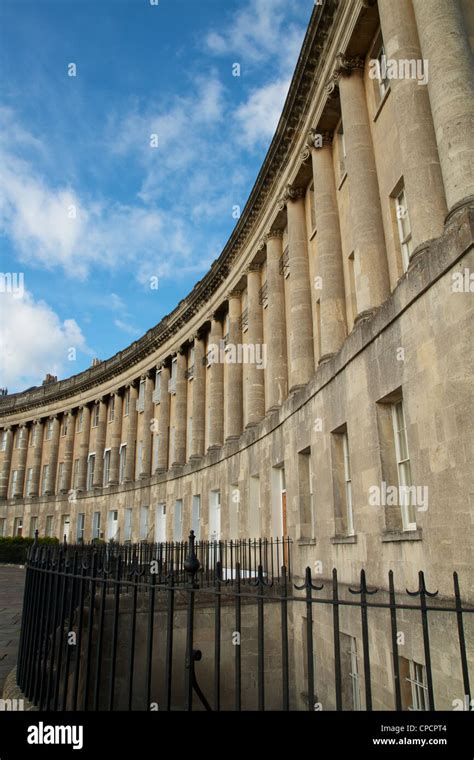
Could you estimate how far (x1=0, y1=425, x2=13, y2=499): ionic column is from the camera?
51522 millimetres

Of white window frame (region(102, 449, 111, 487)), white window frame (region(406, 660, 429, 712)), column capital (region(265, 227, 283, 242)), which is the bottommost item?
white window frame (region(406, 660, 429, 712))

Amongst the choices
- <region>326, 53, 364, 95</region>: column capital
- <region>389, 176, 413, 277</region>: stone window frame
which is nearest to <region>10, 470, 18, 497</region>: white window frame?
<region>326, 53, 364, 95</region>: column capital

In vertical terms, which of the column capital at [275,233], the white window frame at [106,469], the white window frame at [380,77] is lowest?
the white window frame at [106,469]

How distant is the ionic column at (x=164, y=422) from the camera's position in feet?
109

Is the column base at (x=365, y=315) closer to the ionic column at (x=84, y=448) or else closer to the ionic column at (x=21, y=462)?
the ionic column at (x=84, y=448)

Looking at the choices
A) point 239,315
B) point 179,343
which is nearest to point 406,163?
point 239,315

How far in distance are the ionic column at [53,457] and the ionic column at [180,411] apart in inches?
793

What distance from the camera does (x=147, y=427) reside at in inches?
1416

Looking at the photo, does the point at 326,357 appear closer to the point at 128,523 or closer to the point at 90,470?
the point at 128,523

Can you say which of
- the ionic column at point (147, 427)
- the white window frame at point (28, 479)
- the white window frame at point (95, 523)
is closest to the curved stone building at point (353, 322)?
the ionic column at point (147, 427)

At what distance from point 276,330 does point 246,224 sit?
558cm

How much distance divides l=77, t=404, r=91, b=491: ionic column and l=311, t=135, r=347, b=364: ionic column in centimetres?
3356

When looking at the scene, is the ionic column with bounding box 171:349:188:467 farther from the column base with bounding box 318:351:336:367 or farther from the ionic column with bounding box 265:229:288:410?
the column base with bounding box 318:351:336:367
